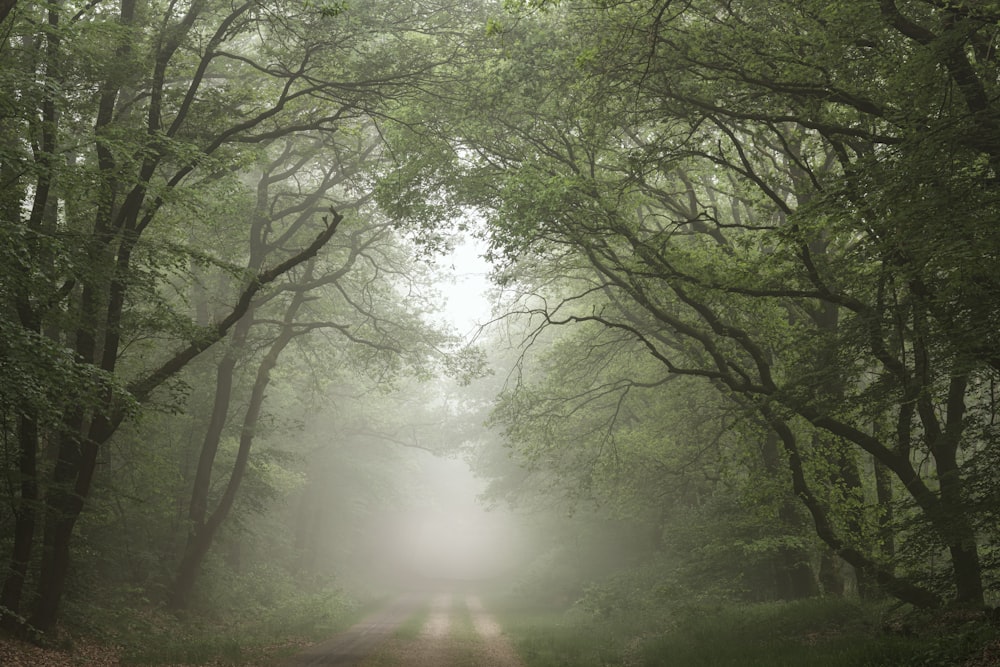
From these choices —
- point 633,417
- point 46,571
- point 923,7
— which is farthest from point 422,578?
point 923,7

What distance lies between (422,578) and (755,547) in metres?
45.1

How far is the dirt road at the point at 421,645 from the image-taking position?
44.0 ft

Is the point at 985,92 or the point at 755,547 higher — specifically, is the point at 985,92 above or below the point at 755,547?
above

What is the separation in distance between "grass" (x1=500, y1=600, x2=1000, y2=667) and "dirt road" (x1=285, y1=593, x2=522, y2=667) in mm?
848

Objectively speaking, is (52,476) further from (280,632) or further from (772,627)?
(772,627)

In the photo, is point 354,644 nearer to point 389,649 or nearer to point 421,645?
point 389,649

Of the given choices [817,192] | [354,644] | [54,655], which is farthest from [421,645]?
[817,192]

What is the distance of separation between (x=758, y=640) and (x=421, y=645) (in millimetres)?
8295

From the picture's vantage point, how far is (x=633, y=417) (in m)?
22.6

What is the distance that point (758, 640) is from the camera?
11.7 m

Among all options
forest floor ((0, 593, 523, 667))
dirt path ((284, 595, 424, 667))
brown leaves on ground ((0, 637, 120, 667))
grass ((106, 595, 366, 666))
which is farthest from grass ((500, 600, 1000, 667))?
brown leaves on ground ((0, 637, 120, 667))

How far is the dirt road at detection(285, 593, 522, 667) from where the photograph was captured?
1340cm

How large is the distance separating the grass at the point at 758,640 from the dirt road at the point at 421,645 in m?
0.85

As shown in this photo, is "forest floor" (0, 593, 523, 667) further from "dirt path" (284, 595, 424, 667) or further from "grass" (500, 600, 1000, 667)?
"grass" (500, 600, 1000, 667)
